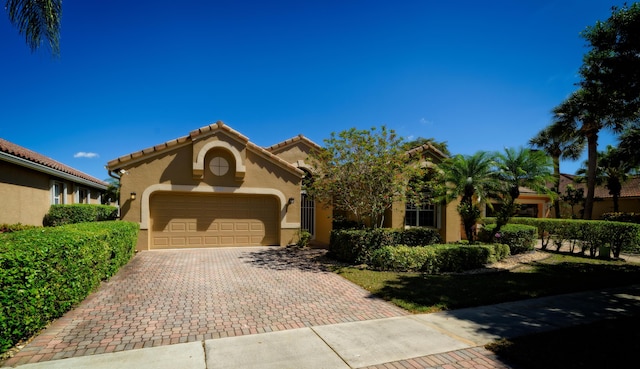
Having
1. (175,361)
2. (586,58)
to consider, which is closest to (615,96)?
(586,58)

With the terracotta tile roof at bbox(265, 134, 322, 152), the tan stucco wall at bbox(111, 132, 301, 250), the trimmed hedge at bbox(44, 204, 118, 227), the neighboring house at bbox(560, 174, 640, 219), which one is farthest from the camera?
the neighboring house at bbox(560, 174, 640, 219)

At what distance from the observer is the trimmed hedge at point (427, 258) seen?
10.8 m

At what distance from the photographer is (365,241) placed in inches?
452

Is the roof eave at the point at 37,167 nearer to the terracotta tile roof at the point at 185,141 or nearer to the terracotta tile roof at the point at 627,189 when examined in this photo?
the terracotta tile roof at the point at 185,141

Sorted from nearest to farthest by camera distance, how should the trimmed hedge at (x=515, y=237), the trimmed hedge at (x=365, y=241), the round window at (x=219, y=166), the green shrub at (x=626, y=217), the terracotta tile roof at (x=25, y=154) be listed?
the trimmed hedge at (x=365, y=241)
the terracotta tile roof at (x=25, y=154)
the round window at (x=219, y=166)
the trimmed hedge at (x=515, y=237)
the green shrub at (x=626, y=217)

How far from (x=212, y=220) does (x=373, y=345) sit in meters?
11.2

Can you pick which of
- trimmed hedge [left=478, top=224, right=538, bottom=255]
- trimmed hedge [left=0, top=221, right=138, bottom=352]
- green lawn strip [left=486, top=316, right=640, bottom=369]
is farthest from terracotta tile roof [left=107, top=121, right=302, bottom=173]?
green lawn strip [left=486, top=316, right=640, bottom=369]

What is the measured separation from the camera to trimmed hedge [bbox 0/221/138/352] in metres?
4.38

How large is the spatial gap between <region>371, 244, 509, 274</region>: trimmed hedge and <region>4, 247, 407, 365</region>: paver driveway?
6.38 ft

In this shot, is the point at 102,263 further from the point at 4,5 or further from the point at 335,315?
the point at 4,5

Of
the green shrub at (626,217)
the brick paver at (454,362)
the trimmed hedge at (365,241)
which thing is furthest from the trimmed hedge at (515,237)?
the green shrub at (626,217)

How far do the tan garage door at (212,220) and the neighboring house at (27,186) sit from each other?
5035 mm

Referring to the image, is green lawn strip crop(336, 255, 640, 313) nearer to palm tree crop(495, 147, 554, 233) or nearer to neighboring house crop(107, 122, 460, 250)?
palm tree crop(495, 147, 554, 233)

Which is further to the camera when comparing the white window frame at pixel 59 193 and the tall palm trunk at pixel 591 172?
the tall palm trunk at pixel 591 172
